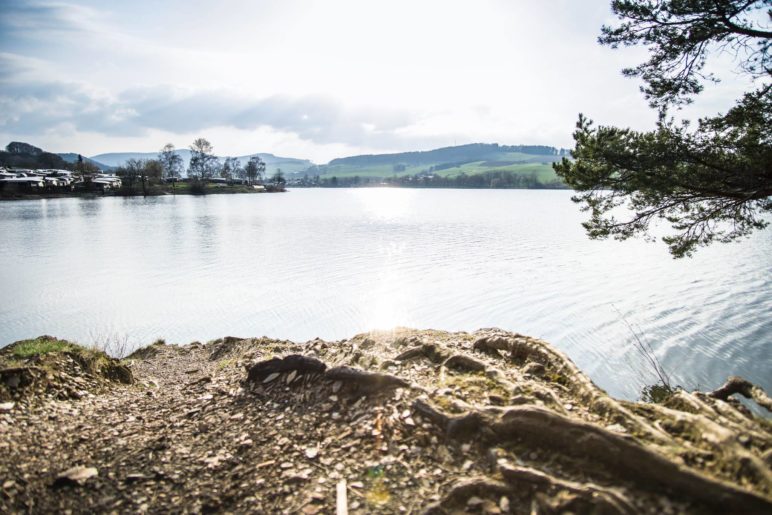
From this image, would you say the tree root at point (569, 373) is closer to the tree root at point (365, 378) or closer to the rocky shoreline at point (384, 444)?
the rocky shoreline at point (384, 444)

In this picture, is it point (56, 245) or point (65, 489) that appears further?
point (56, 245)

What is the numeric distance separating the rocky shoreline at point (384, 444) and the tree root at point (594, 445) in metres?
0.01

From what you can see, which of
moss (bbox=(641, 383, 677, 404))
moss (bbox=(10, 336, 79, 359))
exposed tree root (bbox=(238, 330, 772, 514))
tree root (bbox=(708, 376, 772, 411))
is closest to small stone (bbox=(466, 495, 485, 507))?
exposed tree root (bbox=(238, 330, 772, 514))

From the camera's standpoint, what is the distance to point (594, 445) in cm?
481

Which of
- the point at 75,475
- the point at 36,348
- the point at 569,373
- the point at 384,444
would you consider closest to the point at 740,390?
the point at 569,373

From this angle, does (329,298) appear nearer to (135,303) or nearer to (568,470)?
(135,303)

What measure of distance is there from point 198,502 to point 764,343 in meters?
21.1

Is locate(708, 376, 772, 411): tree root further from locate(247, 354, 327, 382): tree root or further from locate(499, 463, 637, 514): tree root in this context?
locate(247, 354, 327, 382): tree root

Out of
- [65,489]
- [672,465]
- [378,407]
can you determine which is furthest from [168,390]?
[672,465]

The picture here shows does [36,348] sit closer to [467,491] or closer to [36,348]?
[36,348]

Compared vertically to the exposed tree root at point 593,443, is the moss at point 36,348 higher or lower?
lower

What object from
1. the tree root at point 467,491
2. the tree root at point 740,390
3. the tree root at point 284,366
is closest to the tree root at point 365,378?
the tree root at point 284,366

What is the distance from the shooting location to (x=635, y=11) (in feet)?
43.3

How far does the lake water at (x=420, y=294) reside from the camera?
17.3m
